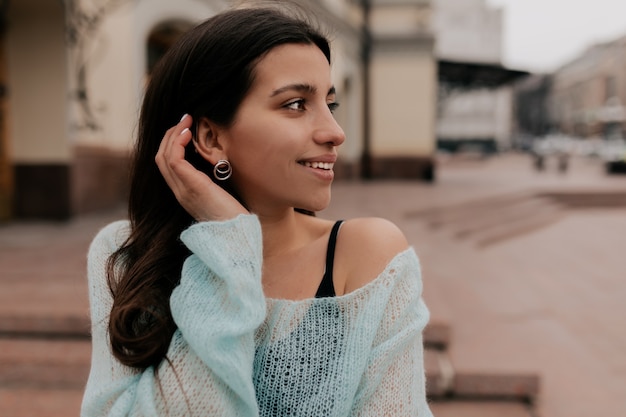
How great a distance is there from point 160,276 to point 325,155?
435 mm

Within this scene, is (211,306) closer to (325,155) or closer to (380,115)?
(325,155)

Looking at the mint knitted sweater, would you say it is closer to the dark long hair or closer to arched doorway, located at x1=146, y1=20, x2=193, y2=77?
the dark long hair

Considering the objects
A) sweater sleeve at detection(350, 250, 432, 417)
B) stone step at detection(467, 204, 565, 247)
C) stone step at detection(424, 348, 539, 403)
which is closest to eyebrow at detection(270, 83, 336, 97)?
sweater sleeve at detection(350, 250, 432, 417)

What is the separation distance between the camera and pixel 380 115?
16.8 m

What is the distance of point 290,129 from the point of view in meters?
1.27

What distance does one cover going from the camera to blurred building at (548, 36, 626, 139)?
56.8 m

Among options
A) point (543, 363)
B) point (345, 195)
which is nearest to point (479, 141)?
point (345, 195)

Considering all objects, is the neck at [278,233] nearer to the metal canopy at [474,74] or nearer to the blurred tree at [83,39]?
the blurred tree at [83,39]

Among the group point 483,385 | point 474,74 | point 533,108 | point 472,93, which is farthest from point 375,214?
point 533,108

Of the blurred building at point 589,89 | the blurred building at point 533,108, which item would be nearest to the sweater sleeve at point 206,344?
the blurred building at point 589,89

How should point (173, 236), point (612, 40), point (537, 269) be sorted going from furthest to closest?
point (612, 40)
point (537, 269)
point (173, 236)

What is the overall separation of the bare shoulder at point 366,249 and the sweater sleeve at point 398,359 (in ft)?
0.13

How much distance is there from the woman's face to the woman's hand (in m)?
0.09

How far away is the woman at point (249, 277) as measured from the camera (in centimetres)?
119
